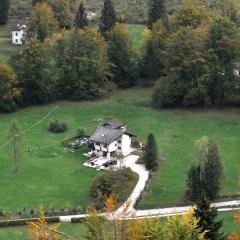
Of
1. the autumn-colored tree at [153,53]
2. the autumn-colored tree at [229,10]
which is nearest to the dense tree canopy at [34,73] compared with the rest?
the autumn-colored tree at [153,53]

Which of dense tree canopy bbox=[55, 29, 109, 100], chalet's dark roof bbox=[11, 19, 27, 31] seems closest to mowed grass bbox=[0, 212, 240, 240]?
dense tree canopy bbox=[55, 29, 109, 100]

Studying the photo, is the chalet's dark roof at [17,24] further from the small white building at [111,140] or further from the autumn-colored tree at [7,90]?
the small white building at [111,140]

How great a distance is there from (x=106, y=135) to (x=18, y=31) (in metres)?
54.5

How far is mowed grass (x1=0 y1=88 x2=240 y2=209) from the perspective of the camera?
80.5 metres

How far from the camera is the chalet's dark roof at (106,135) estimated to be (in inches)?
3580

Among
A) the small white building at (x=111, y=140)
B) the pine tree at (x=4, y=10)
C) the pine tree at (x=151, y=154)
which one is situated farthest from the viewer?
the pine tree at (x=4, y=10)

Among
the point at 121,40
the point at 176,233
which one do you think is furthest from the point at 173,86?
the point at 176,233

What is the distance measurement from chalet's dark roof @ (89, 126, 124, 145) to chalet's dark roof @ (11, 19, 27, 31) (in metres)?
53.0

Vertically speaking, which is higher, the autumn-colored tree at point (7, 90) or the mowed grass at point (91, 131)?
the autumn-colored tree at point (7, 90)

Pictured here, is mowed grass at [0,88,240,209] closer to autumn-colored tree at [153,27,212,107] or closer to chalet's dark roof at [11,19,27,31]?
autumn-colored tree at [153,27,212,107]

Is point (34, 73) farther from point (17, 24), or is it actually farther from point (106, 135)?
point (17, 24)

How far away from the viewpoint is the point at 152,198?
3132 inches

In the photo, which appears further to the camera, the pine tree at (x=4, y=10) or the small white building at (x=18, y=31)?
the pine tree at (x=4, y=10)

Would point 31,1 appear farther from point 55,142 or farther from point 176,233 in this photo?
point 176,233
